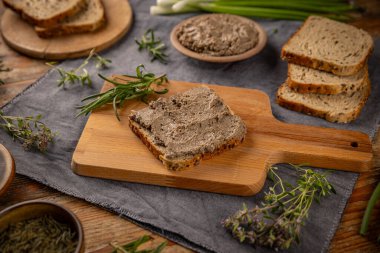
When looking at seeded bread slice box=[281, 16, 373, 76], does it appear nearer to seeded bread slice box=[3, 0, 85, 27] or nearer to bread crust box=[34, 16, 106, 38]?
bread crust box=[34, 16, 106, 38]

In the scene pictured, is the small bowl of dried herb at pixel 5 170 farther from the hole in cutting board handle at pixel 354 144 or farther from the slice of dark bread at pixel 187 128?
the hole in cutting board handle at pixel 354 144

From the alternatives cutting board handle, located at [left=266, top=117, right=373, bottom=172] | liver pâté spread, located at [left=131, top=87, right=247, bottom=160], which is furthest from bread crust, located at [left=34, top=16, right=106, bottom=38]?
cutting board handle, located at [left=266, top=117, right=373, bottom=172]

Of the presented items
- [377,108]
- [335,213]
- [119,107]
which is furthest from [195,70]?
[335,213]

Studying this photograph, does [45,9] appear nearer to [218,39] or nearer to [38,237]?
[218,39]

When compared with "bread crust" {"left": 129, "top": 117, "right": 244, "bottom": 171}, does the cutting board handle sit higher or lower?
lower

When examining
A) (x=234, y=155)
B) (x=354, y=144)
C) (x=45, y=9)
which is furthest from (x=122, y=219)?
(x=45, y=9)
